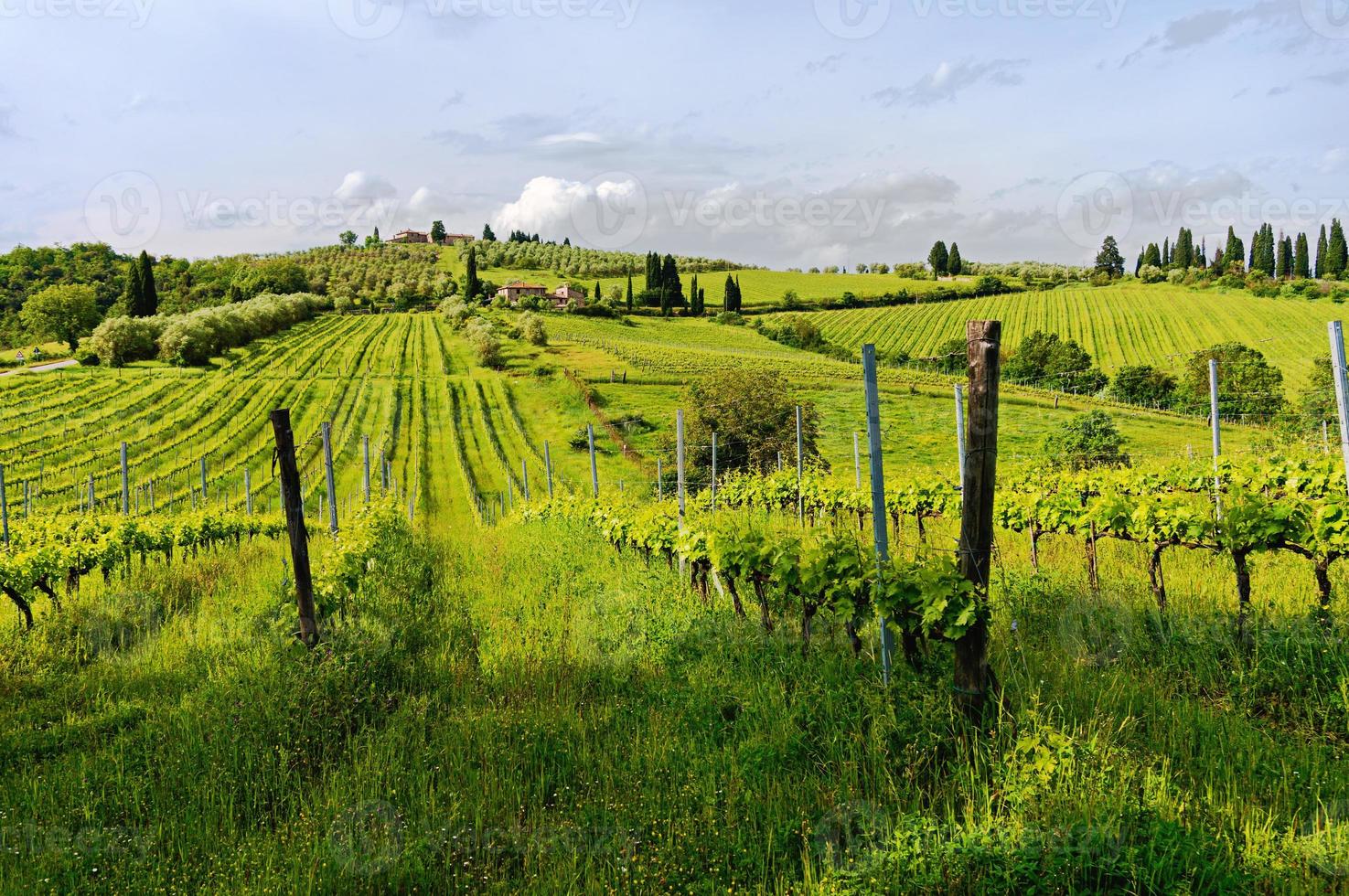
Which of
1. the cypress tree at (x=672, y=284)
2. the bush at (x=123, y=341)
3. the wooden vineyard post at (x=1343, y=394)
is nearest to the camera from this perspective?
the wooden vineyard post at (x=1343, y=394)

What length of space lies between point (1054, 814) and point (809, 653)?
7.27 feet

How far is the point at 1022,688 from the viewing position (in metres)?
4.71

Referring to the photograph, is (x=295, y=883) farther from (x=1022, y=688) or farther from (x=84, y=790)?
(x=1022, y=688)

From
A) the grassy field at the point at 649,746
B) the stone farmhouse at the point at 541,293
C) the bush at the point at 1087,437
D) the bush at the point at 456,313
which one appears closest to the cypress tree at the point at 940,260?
the stone farmhouse at the point at 541,293

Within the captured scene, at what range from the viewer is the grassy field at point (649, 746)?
3.37m

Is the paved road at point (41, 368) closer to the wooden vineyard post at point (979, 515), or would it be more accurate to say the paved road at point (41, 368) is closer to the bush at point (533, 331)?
the bush at point (533, 331)

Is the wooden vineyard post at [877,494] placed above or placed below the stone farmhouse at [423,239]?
below

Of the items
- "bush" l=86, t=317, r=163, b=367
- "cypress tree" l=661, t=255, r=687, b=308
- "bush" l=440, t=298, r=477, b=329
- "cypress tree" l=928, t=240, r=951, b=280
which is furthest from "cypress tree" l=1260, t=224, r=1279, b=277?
"bush" l=86, t=317, r=163, b=367

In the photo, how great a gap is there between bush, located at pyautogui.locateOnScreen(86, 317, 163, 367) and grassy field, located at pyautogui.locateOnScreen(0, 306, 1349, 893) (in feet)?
226

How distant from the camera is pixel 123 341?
208 feet

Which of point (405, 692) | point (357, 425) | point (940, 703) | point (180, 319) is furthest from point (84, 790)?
point (180, 319)

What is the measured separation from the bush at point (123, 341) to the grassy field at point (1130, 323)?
68.1m

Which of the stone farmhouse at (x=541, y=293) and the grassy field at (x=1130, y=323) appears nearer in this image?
the grassy field at (x=1130, y=323)

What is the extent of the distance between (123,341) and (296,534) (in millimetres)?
73862
